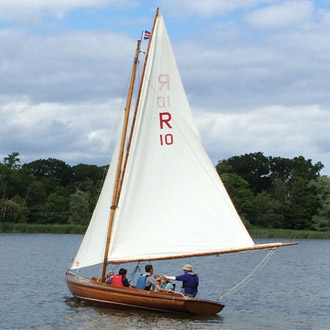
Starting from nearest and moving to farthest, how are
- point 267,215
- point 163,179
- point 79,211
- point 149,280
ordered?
point 149,280, point 163,179, point 79,211, point 267,215

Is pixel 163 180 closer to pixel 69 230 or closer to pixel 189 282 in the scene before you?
pixel 189 282

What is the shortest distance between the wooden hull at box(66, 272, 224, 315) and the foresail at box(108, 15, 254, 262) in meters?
1.27

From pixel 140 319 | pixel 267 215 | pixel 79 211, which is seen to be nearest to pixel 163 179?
pixel 140 319

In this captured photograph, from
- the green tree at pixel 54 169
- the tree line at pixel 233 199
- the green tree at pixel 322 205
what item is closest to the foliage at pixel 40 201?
the tree line at pixel 233 199

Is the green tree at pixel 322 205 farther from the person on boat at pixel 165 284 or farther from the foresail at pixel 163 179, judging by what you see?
the person on boat at pixel 165 284

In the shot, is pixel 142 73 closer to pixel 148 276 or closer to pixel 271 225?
pixel 148 276

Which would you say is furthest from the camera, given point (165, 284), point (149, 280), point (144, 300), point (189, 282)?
point (165, 284)

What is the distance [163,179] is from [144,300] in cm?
464

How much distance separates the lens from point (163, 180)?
95.0 ft

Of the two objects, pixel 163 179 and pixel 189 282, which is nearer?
pixel 189 282

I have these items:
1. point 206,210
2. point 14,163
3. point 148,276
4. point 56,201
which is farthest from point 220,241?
point 14,163

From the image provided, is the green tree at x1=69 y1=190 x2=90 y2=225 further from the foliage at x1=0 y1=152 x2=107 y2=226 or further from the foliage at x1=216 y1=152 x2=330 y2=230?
the foliage at x1=216 y1=152 x2=330 y2=230

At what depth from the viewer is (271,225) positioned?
125 metres

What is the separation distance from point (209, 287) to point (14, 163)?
4704 inches
